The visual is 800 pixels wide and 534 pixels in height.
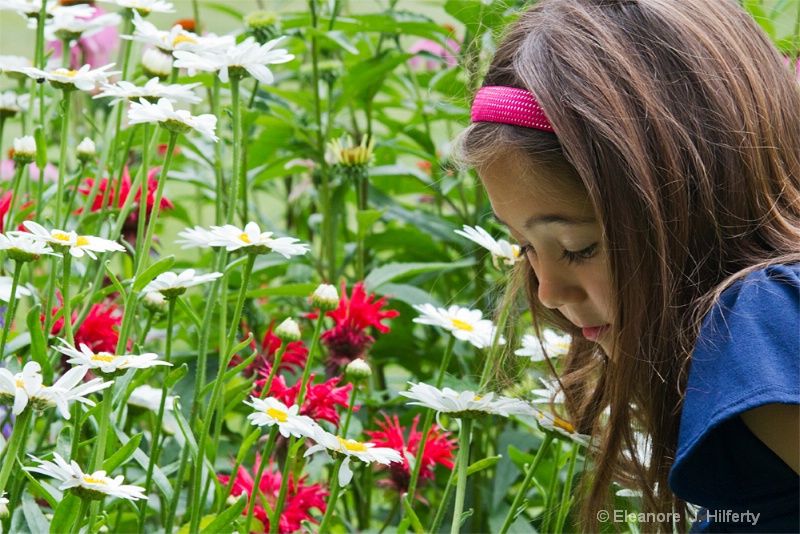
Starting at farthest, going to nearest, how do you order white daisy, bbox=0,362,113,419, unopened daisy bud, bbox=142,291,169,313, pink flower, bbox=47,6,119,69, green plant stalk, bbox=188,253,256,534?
pink flower, bbox=47,6,119,69
unopened daisy bud, bbox=142,291,169,313
green plant stalk, bbox=188,253,256,534
white daisy, bbox=0,362,113,419

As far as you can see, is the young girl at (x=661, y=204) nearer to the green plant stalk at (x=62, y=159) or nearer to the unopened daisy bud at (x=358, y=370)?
the unopened daisy bud at (x=358, y=370)

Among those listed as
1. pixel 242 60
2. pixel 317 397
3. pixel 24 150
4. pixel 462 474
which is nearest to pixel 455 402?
pixel 462 474

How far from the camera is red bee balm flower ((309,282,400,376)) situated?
0.77m

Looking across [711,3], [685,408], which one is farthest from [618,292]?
[711,3]

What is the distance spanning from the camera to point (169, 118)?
1.88ft

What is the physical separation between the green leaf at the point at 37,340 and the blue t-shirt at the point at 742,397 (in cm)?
34

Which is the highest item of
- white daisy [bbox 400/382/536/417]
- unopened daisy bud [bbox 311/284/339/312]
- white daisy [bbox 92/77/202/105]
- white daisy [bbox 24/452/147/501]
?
white daisy [bbox 92/77/202/105]

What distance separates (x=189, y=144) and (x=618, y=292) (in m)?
0.48

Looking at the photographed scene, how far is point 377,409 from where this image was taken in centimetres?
86

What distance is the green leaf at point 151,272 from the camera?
53cm

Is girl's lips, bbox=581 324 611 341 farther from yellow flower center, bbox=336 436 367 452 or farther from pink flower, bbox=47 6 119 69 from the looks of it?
pink flower, bbox=47 6 119 69

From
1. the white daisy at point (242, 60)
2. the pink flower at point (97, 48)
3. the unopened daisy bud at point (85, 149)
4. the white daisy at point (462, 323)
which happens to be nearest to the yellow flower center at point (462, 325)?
the white daisy at point (462, 323)

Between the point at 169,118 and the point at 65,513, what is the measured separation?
0.75ft

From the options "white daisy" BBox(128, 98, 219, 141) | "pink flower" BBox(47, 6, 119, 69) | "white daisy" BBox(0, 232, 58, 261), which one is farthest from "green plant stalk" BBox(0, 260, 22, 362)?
"pink flower" BBox(47, 6, 119, 69)
